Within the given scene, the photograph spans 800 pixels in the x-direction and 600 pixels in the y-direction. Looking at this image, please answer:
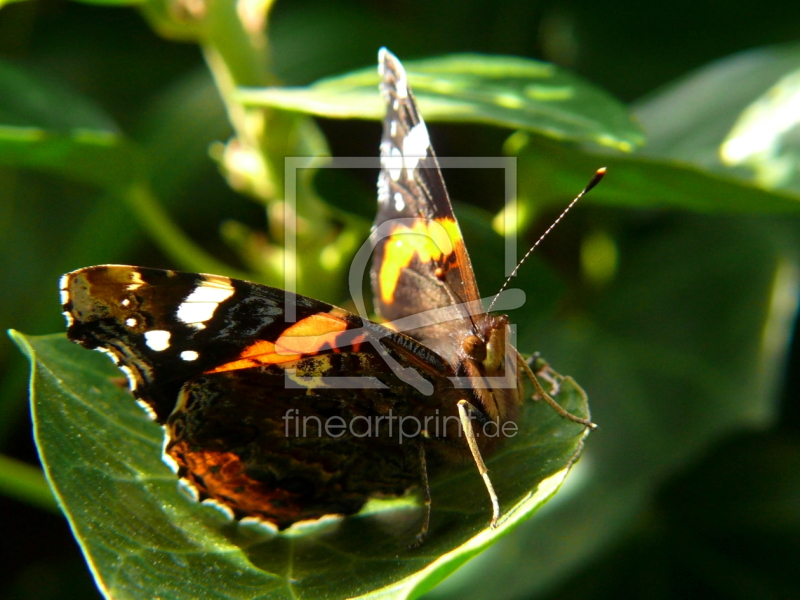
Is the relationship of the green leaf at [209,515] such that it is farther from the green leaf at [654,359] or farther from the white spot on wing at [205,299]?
the green leaf at [654,359]

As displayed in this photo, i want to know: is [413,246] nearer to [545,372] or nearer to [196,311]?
[545,372]

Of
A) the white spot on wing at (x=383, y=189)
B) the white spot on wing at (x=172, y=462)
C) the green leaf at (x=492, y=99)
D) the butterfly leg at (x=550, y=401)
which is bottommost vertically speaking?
the white spot on wing at (x=172, y=462)

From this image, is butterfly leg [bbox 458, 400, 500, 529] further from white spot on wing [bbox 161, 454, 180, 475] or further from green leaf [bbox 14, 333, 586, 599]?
white spot on wing [bbox 161, 454, 180, 475]

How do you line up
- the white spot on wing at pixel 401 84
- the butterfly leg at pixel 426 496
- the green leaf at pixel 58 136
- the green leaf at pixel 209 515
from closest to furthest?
the green leaf at pixel 209 515, the butterfly leg at pixel 426 496, the white spot on wing at pixel 401 84, the green leaf at pixel 58 136

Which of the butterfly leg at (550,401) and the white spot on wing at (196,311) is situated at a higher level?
the white spot on wing at (196,311)

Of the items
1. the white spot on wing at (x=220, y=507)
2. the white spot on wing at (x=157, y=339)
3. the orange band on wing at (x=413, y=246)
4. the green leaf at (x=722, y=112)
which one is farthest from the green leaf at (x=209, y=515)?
the green leaf at (x=722, y=112)

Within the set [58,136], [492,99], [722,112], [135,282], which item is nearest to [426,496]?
[135,282]

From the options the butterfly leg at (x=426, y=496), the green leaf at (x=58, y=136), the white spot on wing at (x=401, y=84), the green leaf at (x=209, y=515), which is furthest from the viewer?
the green leaf at (x=58, y=136)

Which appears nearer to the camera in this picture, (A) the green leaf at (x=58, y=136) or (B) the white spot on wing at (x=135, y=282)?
(B) the white spot on wing at (x=135, y=282)
